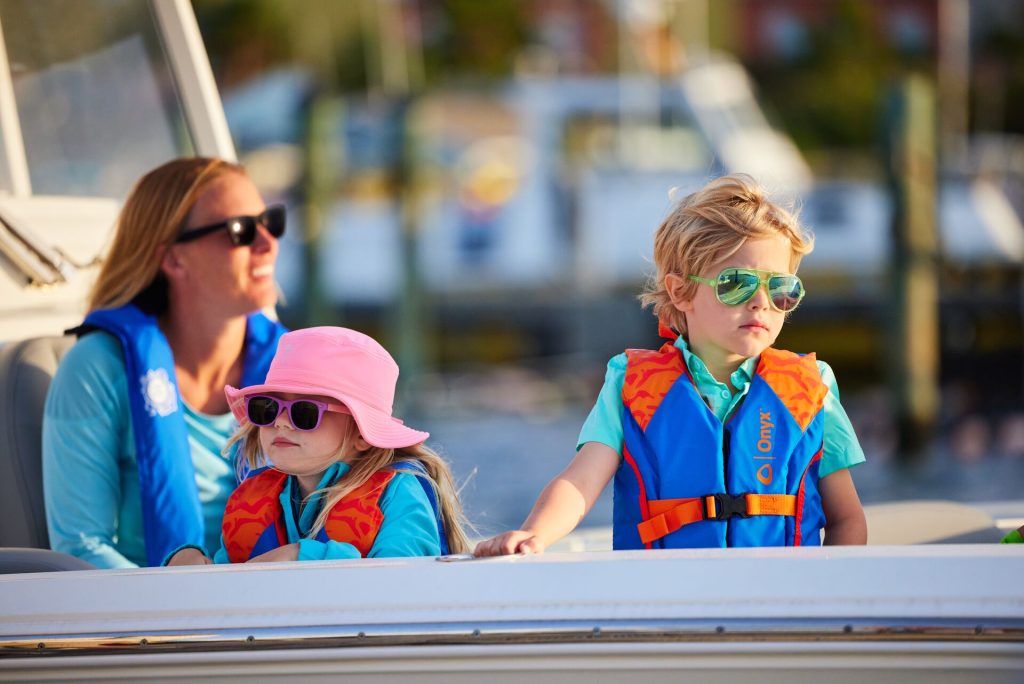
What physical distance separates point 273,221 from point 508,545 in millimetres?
1264

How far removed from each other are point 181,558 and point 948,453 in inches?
392

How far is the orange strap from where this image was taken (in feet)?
6.71

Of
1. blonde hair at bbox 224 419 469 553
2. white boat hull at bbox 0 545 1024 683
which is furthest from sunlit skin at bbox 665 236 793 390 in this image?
blonde hair at bbox 224 419 469 553

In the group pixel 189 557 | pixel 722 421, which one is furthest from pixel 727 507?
pixel 189 557

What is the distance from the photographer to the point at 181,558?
7.25ft

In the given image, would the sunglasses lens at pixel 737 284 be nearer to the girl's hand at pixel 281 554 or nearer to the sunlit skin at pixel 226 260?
the girl's hand at pixel 281 554

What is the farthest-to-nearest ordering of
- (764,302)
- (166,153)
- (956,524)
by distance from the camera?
(166,153) → (956,524) → (764,302)

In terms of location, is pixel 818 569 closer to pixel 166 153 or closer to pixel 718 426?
pixel 718 426

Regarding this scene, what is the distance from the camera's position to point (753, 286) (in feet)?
6.74

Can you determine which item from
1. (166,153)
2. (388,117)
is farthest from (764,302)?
(388,117)

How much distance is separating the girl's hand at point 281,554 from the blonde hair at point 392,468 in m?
0.08

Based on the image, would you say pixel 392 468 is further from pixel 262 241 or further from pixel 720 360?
pixel 262 241

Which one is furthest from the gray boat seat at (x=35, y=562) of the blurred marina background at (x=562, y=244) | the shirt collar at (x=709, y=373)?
the blurred marina background at (x=562, y=244)

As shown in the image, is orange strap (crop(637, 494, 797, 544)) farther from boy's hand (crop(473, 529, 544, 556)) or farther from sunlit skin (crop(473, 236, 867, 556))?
boy's hand (crop(473, 529, 544, 556))
